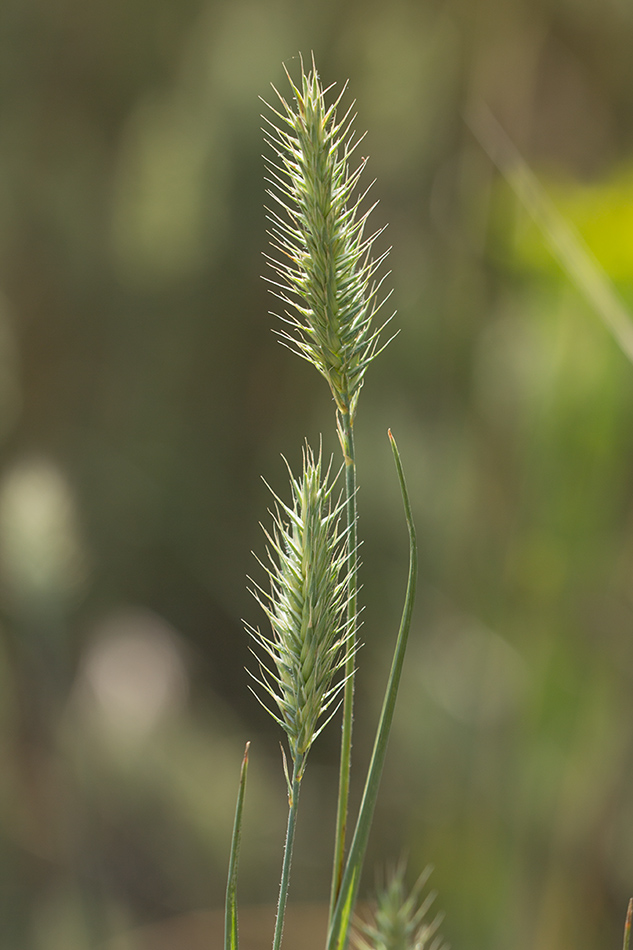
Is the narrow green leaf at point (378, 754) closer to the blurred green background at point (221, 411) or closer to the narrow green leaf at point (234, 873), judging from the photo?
the narrow green leaf at point (234, 873)

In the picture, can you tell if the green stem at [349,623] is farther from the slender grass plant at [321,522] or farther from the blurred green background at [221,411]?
the blurred green background at [221,411]

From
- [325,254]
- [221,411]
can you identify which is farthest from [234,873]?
[221,411]

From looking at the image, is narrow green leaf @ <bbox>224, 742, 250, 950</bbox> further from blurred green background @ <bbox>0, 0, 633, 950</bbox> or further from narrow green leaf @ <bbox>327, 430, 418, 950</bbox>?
blurred green background @ <bbox>0, 0, 633, 950</bbox>

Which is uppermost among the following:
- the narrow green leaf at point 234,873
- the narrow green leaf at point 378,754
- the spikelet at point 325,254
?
the spikelet at point 325,254

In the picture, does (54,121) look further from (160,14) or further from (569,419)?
(569,419)

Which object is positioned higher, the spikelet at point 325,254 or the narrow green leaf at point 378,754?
the spikelet at point 325,254

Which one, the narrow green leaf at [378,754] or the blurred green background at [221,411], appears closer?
the narrow green leaf at [378,754]

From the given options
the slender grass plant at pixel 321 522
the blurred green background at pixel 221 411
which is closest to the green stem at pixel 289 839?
the slender grass plant at pixel 321 522

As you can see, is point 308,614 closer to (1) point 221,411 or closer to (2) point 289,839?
(2) point 289,839

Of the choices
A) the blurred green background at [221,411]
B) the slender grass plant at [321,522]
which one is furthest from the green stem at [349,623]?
the blurred green background at [221,411]
